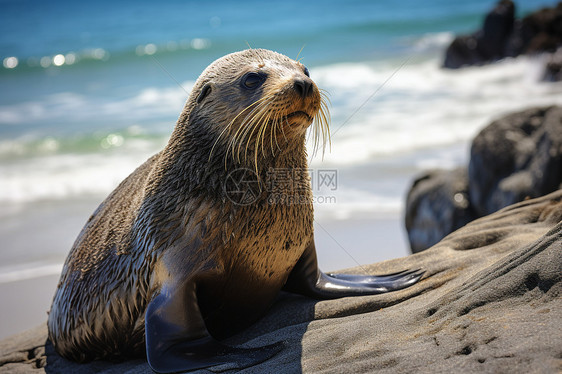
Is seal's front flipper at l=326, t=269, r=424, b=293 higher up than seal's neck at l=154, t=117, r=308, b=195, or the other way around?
seal's neck at l=154, t=117, r=308, b=195

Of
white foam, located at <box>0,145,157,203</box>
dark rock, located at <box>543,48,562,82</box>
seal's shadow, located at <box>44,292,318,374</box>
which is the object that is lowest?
seal's shadow, located at <box>44,292,318,374</box>

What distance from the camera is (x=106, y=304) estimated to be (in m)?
3.92

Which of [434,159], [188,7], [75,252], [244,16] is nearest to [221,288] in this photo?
[75,252]

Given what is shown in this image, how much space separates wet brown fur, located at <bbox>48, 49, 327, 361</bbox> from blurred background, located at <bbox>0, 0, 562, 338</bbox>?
2.56 metres

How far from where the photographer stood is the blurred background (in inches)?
310

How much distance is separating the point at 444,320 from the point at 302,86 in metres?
1.45

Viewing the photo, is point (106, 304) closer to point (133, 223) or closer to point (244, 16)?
point (133, 223)

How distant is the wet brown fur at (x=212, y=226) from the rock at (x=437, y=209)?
363cm

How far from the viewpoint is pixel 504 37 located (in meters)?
22.7

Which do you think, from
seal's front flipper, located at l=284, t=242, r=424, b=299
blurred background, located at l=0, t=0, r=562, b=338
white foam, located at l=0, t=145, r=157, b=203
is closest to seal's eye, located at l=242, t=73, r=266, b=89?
seal's front flipper, located at l=284, t=242, r=424, b=299

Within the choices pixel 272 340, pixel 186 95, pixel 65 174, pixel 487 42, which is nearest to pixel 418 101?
pixel 186 95

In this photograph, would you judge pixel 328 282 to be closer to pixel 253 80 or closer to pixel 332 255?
pixel 253 80

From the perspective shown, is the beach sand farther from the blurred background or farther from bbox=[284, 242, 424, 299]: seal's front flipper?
bbox=[284, 242, 424, 299]: seal's front flipper

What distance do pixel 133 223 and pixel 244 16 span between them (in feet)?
121
